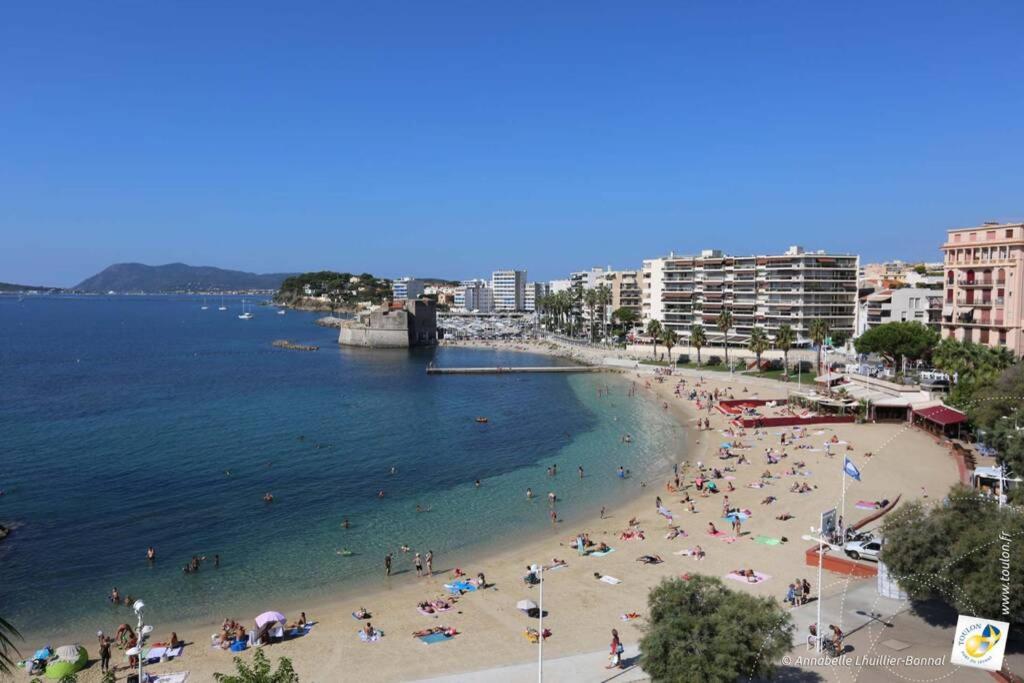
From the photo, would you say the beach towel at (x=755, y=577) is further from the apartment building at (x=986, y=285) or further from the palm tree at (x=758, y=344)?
the palm tree at (x=758, y=344)

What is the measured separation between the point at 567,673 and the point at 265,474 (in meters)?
31.1

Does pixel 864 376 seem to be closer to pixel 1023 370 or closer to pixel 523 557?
pixel 1023 370

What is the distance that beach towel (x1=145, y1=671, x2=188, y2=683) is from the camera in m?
21.4

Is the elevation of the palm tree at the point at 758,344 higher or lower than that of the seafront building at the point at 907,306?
lower

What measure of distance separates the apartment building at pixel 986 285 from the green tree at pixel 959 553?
40.7m

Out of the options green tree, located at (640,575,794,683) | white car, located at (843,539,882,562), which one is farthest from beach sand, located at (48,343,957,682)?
green tree, located at (640,575,794,683)

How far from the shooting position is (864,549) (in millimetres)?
27172

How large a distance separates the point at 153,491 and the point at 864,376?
6057 centimetres

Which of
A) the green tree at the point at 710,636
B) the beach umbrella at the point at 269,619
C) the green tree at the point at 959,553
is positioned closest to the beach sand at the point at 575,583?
the beach umbrella at the point at 269,619

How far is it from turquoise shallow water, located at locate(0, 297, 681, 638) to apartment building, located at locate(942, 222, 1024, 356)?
86.2 ft

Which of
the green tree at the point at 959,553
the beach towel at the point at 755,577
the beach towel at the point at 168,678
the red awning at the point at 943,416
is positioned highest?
the green tree at the point at 959,553

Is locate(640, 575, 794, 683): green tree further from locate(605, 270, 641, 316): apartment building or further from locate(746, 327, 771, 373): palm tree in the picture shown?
locate(605, 270, 641, 316): apartment building

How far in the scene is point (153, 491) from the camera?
4150cm

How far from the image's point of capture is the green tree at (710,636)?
15766 millimetres
